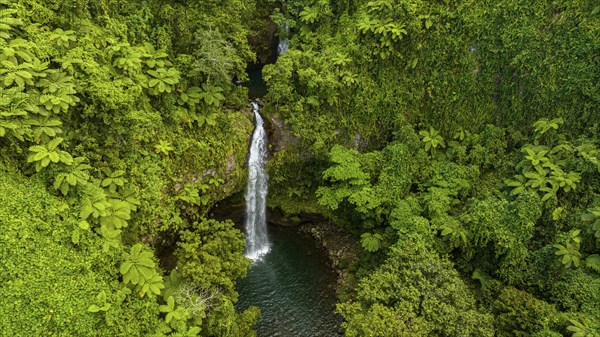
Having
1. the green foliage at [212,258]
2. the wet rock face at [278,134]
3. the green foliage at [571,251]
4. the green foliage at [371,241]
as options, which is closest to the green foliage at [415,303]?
the green foliage at [371,241]

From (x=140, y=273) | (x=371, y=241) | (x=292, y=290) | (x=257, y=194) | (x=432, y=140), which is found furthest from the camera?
(x=257, y=194)

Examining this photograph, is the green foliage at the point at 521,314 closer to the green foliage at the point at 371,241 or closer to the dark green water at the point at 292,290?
the green foliage at the point at 371,241

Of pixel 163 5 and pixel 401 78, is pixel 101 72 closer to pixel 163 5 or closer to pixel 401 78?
pixel 163 5

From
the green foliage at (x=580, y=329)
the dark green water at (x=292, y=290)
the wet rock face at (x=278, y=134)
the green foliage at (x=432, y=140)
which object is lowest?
the dark green water at (x=292, y=290)

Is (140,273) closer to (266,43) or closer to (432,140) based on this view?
(432,140)

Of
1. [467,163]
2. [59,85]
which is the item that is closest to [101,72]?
[59,85]

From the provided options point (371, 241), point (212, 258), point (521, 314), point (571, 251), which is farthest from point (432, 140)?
point (212, 258)
